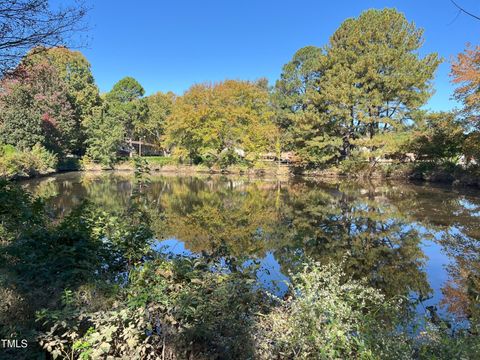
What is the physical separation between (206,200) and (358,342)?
→ 13.7 meters

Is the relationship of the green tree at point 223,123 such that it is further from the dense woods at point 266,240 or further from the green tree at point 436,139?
the green tree at point 436,139

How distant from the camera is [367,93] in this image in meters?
28.0

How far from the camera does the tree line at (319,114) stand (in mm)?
25891

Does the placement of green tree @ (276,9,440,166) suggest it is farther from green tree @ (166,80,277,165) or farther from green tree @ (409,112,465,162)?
green tree @ (166,80,277,165)

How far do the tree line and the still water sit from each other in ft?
30.7

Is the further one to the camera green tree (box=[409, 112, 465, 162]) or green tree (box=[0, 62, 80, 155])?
green tree (box=[0, 62, 80, 155])

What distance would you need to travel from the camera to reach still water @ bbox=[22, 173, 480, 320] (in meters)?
5.92

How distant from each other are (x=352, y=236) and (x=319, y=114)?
887 inches

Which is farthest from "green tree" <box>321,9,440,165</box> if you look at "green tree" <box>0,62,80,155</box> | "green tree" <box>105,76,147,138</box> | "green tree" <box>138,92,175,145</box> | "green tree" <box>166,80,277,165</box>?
"green tree" <box>105,76,147,138</box>

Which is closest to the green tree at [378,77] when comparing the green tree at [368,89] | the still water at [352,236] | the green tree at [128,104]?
the green tree at [368,89]

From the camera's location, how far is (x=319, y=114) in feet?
98.5

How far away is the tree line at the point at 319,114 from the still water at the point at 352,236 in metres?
9.35

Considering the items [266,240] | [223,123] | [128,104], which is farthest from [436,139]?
[128,104]

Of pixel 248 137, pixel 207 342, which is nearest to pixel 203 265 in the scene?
pixel 207 342
